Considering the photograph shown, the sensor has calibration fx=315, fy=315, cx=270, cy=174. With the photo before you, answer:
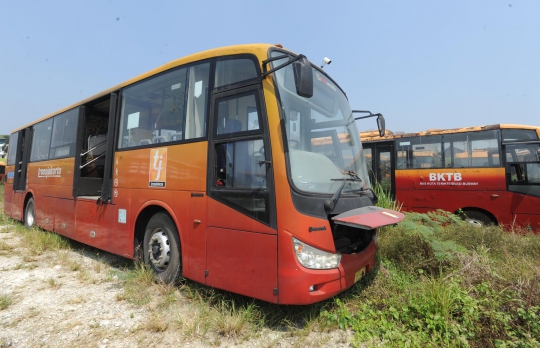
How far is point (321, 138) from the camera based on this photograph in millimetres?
3926

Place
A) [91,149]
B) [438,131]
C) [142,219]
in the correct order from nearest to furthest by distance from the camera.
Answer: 1. [142,219]
2. [91,149]
3. [438,131]

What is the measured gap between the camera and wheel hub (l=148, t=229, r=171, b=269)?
14.4 ft

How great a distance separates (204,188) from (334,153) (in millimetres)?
1640

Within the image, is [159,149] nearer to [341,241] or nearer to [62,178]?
[341,241]

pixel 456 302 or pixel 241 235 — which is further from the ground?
pixel 241 235

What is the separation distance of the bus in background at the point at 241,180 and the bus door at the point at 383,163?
5.12m

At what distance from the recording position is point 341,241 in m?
3.68

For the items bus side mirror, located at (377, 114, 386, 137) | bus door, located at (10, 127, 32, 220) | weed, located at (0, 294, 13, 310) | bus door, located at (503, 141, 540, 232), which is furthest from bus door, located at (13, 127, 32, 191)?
bus door, located at (503, 141, 540, 232)

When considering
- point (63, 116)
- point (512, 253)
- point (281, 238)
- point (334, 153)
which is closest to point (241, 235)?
point (281, 238)

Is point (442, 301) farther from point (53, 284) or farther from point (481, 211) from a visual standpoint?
point (481, 211)

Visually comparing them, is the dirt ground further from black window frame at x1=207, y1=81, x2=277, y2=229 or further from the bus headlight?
black window frame at x1=207, y1=81, x2=277, y2=229

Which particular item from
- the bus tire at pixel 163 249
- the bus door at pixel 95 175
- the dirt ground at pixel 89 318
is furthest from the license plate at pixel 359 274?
the bus door at pixel 95 175

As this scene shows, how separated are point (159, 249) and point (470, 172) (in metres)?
7.51

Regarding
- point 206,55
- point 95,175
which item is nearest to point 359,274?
point 206,55
